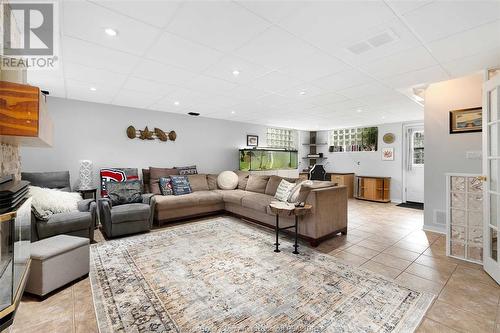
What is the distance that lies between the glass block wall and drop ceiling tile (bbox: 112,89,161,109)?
4.65 metres

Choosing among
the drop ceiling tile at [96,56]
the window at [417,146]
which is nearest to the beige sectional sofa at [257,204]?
the drop ceiling tile at [96,56]

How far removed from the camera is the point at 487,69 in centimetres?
278

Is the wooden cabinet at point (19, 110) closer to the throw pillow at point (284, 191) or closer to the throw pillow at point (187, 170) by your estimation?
the throw pillow at point (284, 191)

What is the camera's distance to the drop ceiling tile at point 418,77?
112 inches

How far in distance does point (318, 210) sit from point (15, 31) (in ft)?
11.7

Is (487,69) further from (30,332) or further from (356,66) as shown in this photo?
(30,332)

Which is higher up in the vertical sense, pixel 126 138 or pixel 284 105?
pixel 284 105

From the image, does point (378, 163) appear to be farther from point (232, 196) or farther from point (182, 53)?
point (182, 53)

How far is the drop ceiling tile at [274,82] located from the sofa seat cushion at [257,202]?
1873 mm

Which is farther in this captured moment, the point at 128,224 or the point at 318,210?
the point at 128,224

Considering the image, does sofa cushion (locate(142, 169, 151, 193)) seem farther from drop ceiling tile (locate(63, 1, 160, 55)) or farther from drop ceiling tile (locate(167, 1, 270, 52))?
drop ceiling tile (locate(167, 1, 270, 52))

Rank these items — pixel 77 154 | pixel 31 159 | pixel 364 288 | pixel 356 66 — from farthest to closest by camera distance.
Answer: pixel 77 154 < pixel 31 159 < pixel 356 66 < pixel 364 288

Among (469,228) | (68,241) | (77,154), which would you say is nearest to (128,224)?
(68,241)

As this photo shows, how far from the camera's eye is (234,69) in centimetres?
278
